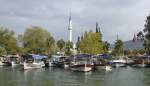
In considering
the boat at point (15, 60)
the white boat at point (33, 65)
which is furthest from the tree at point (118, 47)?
the white boat at point (33, 65)

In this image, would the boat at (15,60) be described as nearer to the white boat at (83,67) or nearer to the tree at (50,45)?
the tree at (50,45)

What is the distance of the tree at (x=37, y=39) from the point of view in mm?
172500

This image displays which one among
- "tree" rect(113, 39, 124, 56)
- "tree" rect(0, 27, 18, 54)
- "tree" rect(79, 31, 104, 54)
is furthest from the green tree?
"tree" rect(113, 39, 124, 56)

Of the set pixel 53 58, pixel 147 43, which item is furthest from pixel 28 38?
pixel 147 43

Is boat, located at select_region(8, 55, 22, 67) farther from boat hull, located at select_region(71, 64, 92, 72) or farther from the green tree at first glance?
boat hull, located at select_region(71, 64, 92, 72)

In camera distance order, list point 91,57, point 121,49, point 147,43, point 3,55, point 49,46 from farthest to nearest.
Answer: point 121,49 < point 49,46 < point 3,55 < point 147,43 < point 91,57

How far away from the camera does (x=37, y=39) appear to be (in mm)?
172500

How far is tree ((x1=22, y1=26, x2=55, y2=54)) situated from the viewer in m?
172

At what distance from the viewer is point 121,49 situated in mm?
190875

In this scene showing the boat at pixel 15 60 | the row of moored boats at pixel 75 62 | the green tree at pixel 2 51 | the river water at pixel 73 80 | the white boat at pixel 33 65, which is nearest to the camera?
the river water at pixel 73 80

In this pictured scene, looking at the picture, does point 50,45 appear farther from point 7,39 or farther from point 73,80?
point 73,80

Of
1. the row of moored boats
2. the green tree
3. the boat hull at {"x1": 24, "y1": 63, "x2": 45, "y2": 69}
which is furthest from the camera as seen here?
the green tree

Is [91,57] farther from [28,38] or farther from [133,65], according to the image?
[28,38]

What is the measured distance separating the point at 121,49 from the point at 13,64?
68.4 metres
